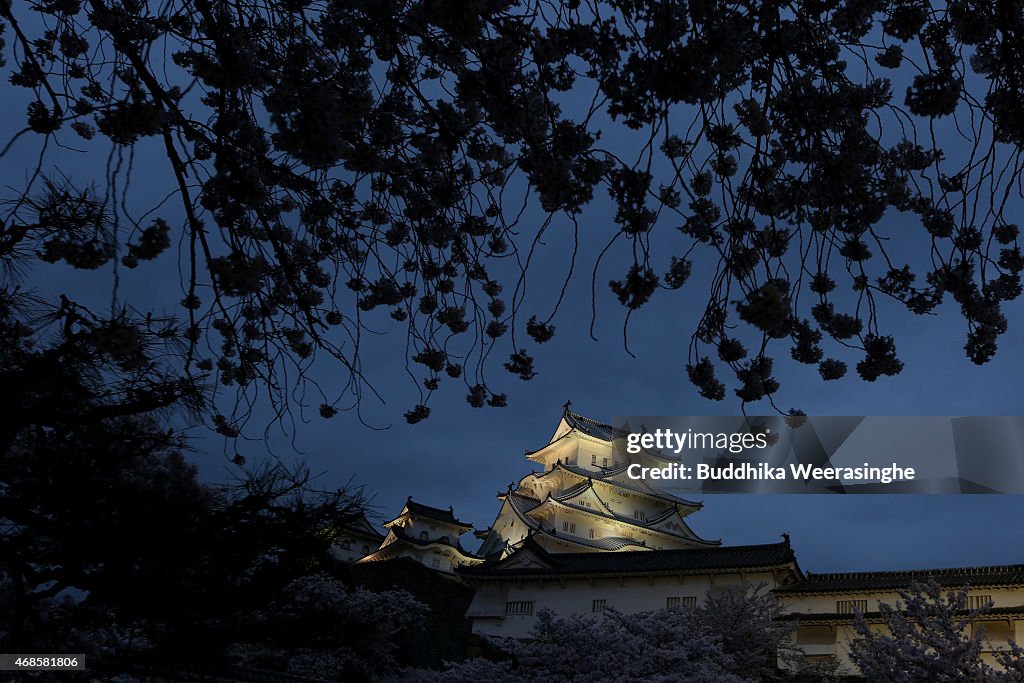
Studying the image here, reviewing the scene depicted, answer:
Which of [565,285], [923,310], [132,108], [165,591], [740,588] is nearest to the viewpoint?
[132,108]

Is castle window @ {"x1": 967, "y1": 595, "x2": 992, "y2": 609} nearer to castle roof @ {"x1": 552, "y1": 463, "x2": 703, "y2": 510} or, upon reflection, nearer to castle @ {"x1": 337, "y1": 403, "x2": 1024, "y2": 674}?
castle @ {"x1": 337, "y1": 403, "x2": 1024, "y2": 674}

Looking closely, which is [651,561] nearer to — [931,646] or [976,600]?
[976,600]

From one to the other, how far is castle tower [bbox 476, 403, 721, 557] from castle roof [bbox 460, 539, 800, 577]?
5718 millimetres

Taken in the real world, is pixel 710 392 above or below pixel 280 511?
above

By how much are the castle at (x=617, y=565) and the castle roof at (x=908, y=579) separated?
4cm

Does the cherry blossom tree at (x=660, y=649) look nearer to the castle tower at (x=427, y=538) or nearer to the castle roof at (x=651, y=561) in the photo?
the castle roof at (x=651, y=561)

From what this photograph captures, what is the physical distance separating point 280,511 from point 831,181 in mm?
3920

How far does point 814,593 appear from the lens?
21.4 m

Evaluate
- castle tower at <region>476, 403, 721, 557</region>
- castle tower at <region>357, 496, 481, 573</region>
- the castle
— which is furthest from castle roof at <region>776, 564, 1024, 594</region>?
castle tower at <region>357, 496, 481, 573</region>

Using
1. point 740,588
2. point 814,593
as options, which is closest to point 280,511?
point 740,588

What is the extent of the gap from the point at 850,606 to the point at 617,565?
291 inches

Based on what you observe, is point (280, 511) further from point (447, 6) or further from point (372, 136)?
point (447, 6)

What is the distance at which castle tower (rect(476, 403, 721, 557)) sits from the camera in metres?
34.2

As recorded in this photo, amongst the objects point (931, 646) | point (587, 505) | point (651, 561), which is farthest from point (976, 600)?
point (587, 505)
